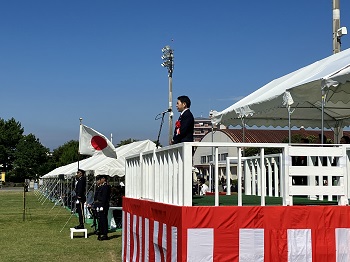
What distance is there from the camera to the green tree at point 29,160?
119938 mm

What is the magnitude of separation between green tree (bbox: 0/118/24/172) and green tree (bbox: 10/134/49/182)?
16.5ft

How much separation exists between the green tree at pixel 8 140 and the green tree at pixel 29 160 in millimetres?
5026

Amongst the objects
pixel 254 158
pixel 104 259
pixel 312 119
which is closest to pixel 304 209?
pixel 254 158

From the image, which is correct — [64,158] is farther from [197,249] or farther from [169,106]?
[197,249]

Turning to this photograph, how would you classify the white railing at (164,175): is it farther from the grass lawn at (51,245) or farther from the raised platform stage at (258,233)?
the grass lawn at (51,245)

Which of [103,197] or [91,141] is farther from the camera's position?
[91,141]

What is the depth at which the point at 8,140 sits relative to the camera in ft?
422

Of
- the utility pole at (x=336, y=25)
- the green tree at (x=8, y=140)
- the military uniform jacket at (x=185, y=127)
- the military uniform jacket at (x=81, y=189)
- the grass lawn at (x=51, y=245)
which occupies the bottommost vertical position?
the grass lawn at (x=51, y=245)

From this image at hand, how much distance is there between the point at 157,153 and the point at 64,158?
99.3 m

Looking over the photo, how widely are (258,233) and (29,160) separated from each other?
117323mm

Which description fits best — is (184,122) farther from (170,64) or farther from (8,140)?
(8,140)

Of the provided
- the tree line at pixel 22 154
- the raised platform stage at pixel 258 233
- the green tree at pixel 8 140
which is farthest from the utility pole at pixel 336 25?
the green tree at pixel 8 140

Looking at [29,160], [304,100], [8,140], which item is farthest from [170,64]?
[8,140]

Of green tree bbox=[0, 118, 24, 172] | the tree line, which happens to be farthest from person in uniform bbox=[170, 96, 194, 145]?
green tree bbox=[0, 118, 24, 172]
